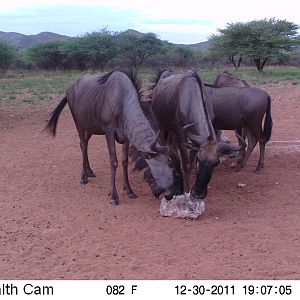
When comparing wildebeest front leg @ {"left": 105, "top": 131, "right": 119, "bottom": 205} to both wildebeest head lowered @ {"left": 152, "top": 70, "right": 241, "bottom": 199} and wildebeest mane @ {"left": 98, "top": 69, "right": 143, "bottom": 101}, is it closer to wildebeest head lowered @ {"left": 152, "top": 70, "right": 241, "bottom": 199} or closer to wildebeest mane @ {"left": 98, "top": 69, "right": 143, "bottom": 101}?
wildebeest mane @ {"left": 98, "top": 69, "right": 143, "bottom": 101}

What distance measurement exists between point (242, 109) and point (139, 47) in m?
34.9

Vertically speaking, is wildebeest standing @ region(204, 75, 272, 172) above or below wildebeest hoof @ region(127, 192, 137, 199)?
above

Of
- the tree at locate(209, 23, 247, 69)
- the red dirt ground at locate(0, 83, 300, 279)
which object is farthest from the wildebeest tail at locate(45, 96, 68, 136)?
the tree at locate(209, 23, 247, 69)

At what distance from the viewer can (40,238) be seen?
5.28 meters

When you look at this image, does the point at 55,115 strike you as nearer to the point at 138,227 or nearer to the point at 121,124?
the point at 121,124

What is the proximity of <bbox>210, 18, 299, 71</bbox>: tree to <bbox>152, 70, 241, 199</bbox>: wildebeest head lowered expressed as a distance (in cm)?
2695

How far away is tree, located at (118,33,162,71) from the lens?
41.7m

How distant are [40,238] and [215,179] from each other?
3.40m

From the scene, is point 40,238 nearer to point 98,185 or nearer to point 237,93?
point 98,185

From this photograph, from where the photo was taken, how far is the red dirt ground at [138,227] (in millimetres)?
4484

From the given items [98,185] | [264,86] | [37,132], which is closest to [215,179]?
[98,185]

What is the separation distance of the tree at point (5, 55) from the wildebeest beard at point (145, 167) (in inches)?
1353

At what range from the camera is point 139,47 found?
41.8 meters

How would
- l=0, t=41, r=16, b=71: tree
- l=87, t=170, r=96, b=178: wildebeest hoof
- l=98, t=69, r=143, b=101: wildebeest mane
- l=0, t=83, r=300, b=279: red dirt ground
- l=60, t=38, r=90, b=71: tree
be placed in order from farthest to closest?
l=60, t=38, r=90, b=71: tree < l=0, t=41, r=16, b=71: tree < l=87, t=170, r=96, b=178: wildebeest hoof < l=98, t=69, r=143, b=101: wildebeest mane < l=0, t=83, r=300, b=279: red dirt ground
